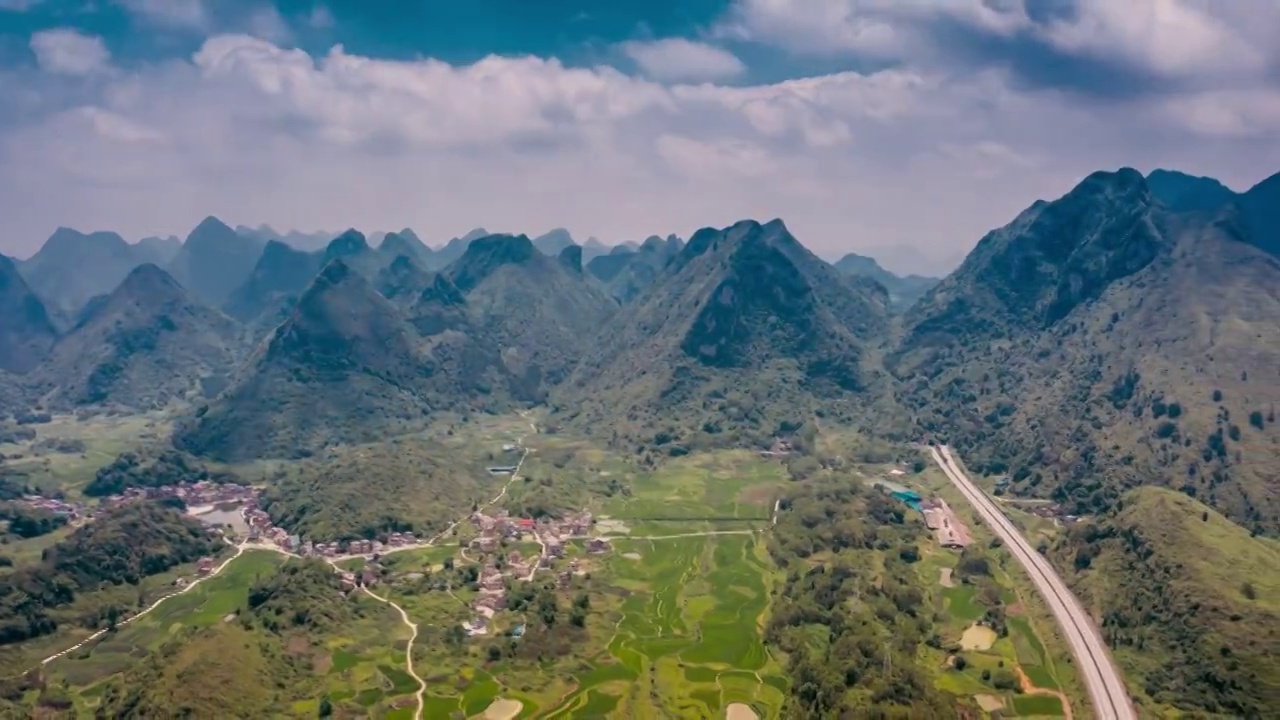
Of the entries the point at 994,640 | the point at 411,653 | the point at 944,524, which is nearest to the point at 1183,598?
the point at 994,640

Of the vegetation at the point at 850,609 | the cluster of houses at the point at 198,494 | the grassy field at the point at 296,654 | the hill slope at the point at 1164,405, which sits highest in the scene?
the hill slope at the point at 1164,405

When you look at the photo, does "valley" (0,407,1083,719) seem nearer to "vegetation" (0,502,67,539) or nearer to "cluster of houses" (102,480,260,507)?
"cluster of houses" (102,480,260,507)

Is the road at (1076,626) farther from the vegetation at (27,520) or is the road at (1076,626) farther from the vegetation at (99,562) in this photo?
the vegetation at (27,520)

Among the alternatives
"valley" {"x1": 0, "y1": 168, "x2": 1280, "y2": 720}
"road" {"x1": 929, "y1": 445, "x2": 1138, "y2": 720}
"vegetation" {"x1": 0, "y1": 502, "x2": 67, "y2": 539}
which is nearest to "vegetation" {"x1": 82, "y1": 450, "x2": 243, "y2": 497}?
"valley" {"x1": 0, "y1": 168, "x2": 1280, "y2": 720}

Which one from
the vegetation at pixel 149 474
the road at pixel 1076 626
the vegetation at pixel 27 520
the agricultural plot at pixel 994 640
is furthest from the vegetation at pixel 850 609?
the vegetation at pixel 27 520

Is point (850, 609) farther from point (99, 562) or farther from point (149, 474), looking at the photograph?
point (149, 474)

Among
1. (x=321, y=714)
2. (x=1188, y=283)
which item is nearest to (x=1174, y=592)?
(x=321, y=714)
